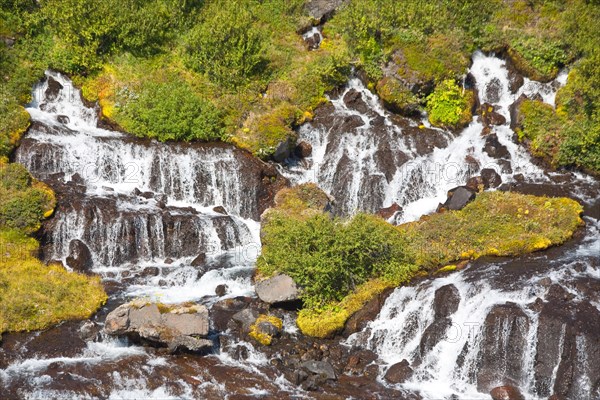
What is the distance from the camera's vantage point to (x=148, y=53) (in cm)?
3431

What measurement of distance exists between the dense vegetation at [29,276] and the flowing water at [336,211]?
2.07 feet

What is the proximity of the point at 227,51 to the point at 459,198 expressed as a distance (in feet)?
49.6

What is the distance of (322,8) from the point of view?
3928 centimetres

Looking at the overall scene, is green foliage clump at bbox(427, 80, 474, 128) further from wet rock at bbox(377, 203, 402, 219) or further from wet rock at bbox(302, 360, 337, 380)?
wet rock at bbox(302, 360, 337, 380)

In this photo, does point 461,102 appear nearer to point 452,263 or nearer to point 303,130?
point 303,130

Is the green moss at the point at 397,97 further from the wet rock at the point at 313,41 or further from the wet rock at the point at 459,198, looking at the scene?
the wet rock at the point at 313,41

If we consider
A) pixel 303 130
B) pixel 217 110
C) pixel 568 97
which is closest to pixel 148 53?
pixel 217 110

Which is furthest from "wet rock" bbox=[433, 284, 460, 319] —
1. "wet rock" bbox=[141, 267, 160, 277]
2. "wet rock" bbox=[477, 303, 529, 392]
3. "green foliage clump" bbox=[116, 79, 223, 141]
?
"green foliage clump" bbox=[116, 79, 223, 141]

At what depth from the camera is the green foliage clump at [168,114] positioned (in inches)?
1148

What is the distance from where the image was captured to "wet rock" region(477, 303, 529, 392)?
57.5 ft

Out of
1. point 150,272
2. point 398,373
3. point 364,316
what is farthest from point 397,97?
point 398,373

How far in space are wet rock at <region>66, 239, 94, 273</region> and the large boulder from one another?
5.32 metres

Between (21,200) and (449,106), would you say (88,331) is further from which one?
(449,106)

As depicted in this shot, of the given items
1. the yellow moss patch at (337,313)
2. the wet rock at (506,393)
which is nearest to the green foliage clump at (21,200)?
the yellow moss patch at (337,313)
